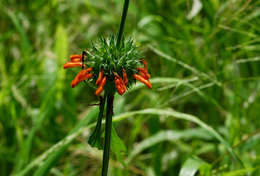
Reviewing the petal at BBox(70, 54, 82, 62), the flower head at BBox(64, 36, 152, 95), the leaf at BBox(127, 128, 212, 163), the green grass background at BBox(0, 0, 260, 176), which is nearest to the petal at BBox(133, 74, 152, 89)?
the flower head at BBox(64, 36, 152, 95)

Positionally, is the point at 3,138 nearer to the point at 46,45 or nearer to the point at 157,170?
the point at 46,45

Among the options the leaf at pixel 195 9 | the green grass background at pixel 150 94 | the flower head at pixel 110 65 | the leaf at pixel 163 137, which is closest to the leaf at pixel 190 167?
the green grass background at pixel 150 94

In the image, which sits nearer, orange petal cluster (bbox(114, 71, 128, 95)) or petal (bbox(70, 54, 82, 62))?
orange petal cluster (bbox(114, 71, 128, 95))

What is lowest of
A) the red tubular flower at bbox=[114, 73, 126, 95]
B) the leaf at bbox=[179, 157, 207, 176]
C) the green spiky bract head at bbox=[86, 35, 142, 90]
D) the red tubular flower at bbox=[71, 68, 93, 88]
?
the leaf at bbox=[179, 157, 207, 176]

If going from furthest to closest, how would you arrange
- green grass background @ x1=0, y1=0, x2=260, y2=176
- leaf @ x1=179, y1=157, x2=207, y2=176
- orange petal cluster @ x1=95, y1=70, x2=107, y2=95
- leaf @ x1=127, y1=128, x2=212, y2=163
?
leaf @ x1=127, y1=128, x2=212, y2=163, green grass background @ x1=0, y1=0, x2=260, y2=176, leaf @ x1=179, y1=157, x2=207, y2=176, orange petal cluster @ x1=95, y1=70, x2=107, y2=95

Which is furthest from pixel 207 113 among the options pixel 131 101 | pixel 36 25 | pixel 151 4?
pixel 36 25

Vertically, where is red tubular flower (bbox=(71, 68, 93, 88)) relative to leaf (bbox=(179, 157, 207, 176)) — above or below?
above

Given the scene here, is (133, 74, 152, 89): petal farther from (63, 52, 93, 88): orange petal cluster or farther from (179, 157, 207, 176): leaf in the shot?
(179, 157, 207, 176): leaf
